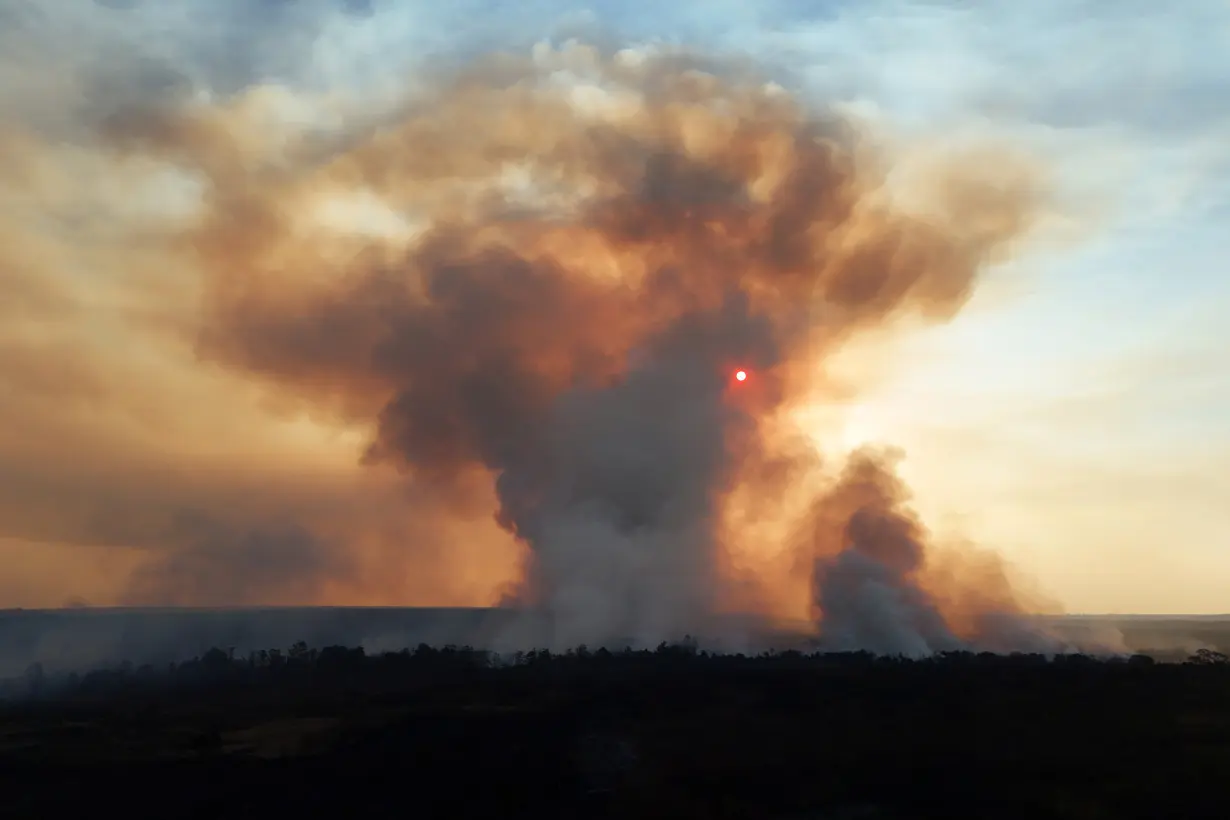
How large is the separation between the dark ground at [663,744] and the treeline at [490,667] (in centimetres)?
113

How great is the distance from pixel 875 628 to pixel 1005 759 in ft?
233

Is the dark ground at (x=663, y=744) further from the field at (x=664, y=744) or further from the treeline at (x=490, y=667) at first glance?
the treeline at (x=490, y=667)

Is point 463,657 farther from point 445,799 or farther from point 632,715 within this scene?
point 445,799

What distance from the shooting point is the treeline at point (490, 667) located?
11656 centimetres

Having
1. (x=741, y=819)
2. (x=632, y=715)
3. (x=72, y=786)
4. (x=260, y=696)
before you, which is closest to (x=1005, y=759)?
(x=741, y=819)

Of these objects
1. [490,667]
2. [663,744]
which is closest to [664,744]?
[663,744]

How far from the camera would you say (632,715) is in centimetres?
9175

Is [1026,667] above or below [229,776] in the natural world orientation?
above

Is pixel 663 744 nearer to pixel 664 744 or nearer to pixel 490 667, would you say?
pixel 664 744

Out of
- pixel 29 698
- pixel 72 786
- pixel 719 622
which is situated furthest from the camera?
pixel 719 622

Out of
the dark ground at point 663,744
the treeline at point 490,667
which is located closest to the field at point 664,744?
the dark ground at point 663,744

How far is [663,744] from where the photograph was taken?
258ft

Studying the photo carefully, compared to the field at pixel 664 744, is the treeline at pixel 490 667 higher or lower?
higher

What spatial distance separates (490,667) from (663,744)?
183 ft
